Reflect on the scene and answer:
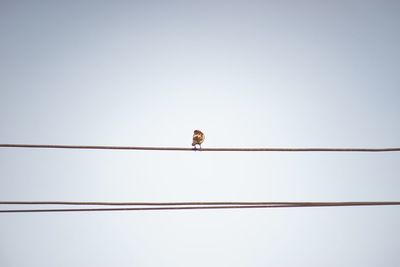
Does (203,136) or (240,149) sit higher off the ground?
(203,136)

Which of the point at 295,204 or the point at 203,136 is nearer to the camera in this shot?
the point at 295,204

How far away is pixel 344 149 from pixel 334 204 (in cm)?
82

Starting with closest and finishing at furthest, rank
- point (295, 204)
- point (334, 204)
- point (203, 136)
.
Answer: point (334, 204)
point (295, 204)
point (203, 136)

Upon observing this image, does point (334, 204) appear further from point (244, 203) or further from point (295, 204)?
point (244, 203)

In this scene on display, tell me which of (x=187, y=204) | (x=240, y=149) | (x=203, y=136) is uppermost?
(x=203, y=136)

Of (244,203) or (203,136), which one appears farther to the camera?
(203,136)

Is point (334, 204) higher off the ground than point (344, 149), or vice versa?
point (344, 149)

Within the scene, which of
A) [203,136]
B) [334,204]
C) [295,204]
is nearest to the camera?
[334,204]

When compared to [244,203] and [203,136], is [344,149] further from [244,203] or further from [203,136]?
[203,136]

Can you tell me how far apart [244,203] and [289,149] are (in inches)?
38.1

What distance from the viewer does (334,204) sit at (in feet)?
13.4

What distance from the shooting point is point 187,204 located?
14.7ft

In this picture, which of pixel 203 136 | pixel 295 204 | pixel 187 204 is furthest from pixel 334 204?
pixel 203 136

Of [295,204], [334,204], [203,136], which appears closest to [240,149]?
[295,204]
